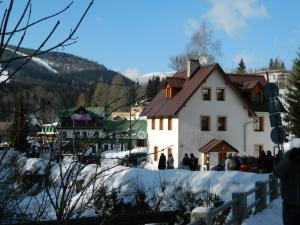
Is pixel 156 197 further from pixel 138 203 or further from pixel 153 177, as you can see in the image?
pixel 153 177

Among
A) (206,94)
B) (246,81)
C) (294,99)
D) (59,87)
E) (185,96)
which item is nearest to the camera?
(59,87)

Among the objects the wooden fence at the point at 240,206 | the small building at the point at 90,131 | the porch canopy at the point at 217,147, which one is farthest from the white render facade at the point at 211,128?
the small building at the point at 90,131

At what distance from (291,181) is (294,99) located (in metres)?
42.1

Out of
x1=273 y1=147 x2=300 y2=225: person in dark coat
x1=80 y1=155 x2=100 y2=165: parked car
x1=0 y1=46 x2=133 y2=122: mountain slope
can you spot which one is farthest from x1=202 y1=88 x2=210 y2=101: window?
x1=80 y1=155 x2=100 y2=165: parked car

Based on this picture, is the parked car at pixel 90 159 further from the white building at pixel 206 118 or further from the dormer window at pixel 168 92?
the dormer window at pixel 168 92

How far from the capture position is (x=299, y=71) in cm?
4584

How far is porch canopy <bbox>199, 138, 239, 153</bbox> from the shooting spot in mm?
40013

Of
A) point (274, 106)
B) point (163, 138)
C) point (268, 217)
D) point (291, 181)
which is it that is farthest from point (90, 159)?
point (163, 138)

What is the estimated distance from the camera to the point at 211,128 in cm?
4212

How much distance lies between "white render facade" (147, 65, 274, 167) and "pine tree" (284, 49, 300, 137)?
116 inches

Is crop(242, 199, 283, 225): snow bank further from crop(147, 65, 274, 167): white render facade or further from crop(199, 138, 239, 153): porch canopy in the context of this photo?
crop(147, 65, 274, 167): white render facade

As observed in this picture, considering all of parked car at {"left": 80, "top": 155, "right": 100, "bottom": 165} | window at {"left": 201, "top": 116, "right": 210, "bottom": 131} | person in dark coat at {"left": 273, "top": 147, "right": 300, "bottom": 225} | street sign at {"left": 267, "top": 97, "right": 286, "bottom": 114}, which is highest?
window at {"left": 201, "top": 116, "right": 210, "bottom": 131}

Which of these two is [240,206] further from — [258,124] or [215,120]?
[258,124]

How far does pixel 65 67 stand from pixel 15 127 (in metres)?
0.98
